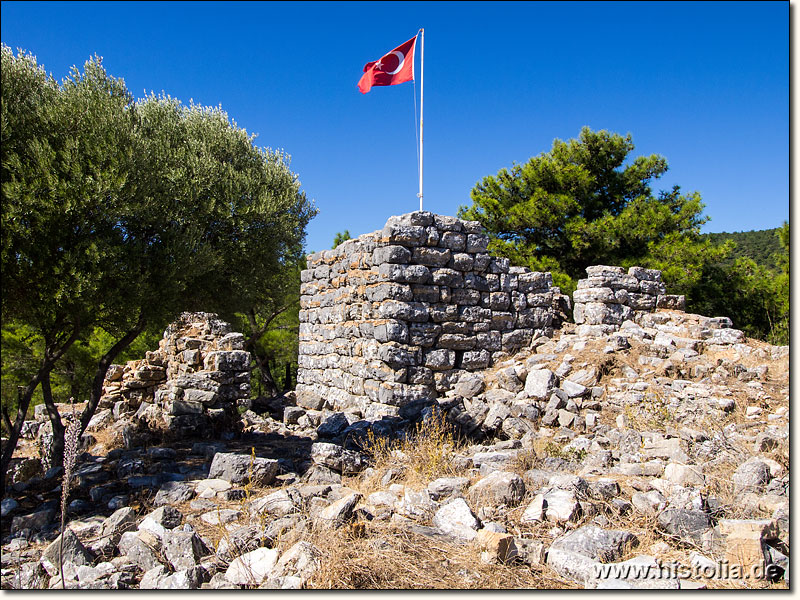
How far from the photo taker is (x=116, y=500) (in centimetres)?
598

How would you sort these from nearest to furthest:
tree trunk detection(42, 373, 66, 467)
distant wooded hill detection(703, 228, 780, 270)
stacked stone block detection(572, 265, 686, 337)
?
1. tree trunk detection(42, 373, 66, 467)
2. stacked stone block detection(572, 265, 686, 337)
3. distant wooded hill detection(703, 228, 780, 270)

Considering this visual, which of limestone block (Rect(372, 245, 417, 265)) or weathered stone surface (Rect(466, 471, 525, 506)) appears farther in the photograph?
limestone block (Rect(372, 245, 417, 265))

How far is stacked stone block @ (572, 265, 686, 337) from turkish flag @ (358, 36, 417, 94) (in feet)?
18.2

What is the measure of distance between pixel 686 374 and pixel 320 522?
21.8ft

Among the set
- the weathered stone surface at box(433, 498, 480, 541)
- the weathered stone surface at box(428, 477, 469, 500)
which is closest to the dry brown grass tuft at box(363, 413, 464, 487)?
the weathered stone surface at box(428, 477, 469, 500)

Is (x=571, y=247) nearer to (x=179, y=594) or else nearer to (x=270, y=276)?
(x=270, y=276)

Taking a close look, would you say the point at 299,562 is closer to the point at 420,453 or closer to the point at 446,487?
the point at 446,487

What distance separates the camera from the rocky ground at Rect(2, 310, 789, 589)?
409cm

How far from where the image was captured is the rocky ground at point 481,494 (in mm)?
4094

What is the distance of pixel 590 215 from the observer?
2102 centimetres

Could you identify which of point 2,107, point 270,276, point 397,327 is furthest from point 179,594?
point 270,276

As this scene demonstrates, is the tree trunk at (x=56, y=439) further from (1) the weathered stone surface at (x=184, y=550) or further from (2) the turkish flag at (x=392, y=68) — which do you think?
(2) the turkish flag at (x=392, y=68)

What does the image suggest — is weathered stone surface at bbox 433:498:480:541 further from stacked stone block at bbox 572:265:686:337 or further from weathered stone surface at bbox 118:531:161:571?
stacked stone block at bbox 572:265:686:337

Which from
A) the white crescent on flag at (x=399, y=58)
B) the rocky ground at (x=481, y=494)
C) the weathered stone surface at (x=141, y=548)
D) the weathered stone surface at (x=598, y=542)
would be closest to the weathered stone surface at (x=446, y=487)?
the rocky ground at (x=481, y=494)
